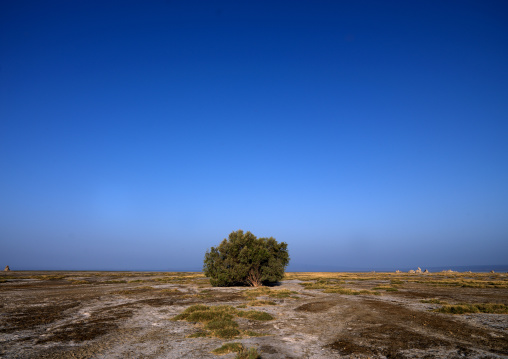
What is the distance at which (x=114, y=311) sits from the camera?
806 inches

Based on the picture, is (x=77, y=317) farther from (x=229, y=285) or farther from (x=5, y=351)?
(x=229, y=285)

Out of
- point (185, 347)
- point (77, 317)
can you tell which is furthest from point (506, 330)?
point (77, 317)

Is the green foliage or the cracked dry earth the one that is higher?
the green foliage

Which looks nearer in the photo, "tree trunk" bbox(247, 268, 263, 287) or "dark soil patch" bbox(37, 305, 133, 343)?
"dark soil patch" bbox(37, 305, 133, 343)

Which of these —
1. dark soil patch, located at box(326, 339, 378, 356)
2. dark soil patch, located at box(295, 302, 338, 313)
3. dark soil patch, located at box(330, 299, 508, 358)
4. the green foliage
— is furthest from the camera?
dark soil patch, located at box(295, 302, 338, 313)

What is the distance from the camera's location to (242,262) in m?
42.5

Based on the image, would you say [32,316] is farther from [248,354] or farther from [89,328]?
[248,354]

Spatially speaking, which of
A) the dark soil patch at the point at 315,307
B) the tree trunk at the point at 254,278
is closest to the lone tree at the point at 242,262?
the tree trunk at the point at 254,278

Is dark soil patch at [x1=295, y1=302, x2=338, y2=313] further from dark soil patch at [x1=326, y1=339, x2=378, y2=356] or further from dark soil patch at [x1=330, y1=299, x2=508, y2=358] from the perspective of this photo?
dark soil patch at [x1=326, y1=339, x2=378, y2=356]

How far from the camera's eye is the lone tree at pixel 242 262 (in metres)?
42.3

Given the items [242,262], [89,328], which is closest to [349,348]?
[89,328]

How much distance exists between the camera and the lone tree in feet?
139

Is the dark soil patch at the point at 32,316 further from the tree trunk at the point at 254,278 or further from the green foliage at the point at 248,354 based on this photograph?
the tree trunk at the point at 254,278

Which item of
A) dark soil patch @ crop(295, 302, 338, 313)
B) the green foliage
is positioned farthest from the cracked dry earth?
dark soil patch @ crop(295, 302, 338, 313)
